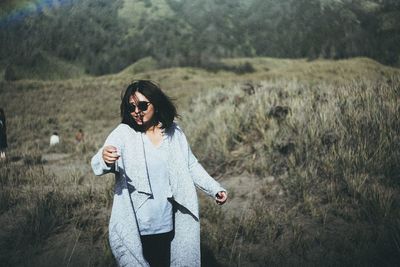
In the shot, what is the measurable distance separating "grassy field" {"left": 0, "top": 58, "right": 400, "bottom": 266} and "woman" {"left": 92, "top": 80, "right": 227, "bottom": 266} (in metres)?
1.36

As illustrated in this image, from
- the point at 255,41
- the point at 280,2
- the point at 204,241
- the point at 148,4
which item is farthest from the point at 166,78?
the point at 204,241

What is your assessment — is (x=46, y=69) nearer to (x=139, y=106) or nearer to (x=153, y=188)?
(x=139, y=106)

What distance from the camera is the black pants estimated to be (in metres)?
2.56

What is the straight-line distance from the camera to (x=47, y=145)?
12398 millimetres

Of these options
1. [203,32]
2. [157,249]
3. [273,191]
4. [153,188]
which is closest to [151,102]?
[153,188]

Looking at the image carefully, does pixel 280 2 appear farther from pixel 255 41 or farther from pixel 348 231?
pixel 348 231

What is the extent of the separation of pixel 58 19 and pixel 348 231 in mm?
25118

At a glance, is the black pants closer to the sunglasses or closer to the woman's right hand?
the woman's right hand

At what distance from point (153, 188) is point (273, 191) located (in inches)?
133

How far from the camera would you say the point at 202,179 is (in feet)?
8.64

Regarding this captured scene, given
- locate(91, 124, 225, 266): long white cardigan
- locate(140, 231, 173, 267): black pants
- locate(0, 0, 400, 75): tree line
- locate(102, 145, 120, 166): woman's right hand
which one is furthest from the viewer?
locate(0, 0, 400, 75): tree line

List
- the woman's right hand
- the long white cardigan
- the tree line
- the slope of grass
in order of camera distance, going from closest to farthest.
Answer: the woman's right hand
the long white cardigan
the tree line
the slope of grass

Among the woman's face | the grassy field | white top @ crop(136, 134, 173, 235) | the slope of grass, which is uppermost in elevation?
the slope of grass

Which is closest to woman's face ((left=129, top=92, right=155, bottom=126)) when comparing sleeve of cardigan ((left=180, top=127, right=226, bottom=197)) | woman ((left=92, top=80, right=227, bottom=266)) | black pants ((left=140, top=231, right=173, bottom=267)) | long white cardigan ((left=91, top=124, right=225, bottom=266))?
woman ((left=92, top=80, right=227, bottom=266))
